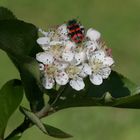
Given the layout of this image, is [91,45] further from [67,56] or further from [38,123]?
[38,123]


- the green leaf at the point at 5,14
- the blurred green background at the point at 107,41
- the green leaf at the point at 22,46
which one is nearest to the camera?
the green leaf at the point at 22,46

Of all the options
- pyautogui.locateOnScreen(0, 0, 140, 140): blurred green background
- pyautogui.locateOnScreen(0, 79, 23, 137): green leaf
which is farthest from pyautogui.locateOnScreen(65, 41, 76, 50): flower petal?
pyautogui.locateOnScreen(0, 0, 140, 140): blurred green background

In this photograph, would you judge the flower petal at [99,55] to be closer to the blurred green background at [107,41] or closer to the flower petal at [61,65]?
the flower petal at [61,65]

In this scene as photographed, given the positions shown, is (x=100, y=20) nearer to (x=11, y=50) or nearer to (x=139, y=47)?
(x=139, y=47)

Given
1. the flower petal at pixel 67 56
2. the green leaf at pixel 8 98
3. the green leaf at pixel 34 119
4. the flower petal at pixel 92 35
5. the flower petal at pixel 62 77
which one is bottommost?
the green leaf at pixel 34 119

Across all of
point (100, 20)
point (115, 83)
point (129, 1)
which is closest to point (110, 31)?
point (100, 20)

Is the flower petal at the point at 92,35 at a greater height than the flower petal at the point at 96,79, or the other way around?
the flower petal at the point at 92,35

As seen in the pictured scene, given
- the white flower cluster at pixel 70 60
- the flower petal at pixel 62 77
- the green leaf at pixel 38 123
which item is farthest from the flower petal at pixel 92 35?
the green leaf at pixel 38 123
